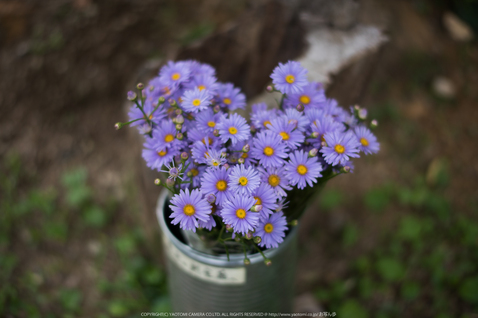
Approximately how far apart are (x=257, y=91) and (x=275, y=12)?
34 centimetres

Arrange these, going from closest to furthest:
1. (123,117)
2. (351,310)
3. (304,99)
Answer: (304,99), (351,310), (123,117)

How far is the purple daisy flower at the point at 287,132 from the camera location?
34.3 inches

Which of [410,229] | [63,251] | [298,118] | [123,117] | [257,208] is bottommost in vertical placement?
[257,208]

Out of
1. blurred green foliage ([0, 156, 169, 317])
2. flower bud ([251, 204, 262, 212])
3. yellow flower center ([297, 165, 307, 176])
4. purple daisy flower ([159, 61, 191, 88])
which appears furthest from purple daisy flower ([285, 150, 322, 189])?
blurred green foliage ([0, 156, 169, 317])

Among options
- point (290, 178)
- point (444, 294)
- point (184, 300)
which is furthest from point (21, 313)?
point (444, 294)

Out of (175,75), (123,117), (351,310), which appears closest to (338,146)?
(175,75)

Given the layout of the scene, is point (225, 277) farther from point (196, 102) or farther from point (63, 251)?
point (63, 251)

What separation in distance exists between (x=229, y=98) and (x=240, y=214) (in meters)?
0.34

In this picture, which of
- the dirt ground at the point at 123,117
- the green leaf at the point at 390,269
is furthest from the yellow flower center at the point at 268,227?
the green leaf at the point at 390,269

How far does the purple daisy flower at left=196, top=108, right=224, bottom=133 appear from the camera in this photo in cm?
90

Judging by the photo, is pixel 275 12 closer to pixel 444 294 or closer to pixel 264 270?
pixel 264 270

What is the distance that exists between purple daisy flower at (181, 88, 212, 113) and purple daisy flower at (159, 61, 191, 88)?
7 centimetres

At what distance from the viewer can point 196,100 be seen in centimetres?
89

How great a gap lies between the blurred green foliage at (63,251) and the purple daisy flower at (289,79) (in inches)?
51.1
